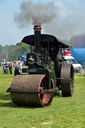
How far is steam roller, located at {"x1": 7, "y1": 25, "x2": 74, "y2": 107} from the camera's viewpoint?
647cm

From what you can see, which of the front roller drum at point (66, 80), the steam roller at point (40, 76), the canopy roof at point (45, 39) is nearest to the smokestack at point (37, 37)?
the steam roller at point (40, 76)

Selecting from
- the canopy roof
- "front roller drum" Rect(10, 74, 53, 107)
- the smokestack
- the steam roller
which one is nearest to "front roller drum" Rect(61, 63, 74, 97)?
the steam roller

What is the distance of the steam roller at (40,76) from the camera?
647 cm

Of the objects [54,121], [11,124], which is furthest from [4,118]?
[54,121]

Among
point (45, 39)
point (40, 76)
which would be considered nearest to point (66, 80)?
point (45, 39)

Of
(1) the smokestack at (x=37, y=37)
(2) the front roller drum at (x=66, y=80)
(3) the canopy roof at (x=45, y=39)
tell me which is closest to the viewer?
(1) the smokestack at (x=37, y=37)

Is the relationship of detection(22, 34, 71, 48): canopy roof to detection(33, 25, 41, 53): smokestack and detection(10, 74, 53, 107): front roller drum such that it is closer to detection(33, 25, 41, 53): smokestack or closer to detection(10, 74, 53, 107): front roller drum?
detection(33, 25, 41, 53): smokestack

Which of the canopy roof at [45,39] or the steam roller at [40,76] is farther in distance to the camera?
the canopy roof at [45,39]

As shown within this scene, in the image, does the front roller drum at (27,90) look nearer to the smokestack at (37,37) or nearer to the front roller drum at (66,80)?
the smokestack at (37,37)

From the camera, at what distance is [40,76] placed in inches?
261

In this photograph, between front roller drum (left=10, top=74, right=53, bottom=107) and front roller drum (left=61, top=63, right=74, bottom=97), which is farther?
front roller drum (left=61, top=63, right=74, bottom=97)

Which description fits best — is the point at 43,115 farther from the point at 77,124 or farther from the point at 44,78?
the point at 44,78

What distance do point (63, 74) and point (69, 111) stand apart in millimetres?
3062

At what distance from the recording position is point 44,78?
23.5ft
